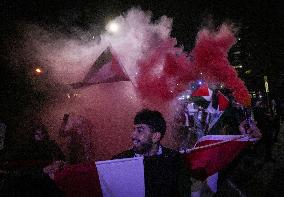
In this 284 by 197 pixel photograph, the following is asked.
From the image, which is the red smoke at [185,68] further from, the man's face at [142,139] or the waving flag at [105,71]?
the man's face at [142,139]

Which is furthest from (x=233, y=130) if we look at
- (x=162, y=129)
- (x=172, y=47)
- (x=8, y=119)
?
(x=172, y=47)

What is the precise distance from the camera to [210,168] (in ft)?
14.6

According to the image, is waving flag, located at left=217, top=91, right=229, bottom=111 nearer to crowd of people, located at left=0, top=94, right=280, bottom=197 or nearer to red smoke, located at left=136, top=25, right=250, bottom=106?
red smoke, located at left=136, top=25, right=250, bottom=106

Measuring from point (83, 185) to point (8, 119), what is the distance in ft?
22.5

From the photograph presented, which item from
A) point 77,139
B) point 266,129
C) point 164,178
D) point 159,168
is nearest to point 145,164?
point 159,168

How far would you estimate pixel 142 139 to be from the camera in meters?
4.00

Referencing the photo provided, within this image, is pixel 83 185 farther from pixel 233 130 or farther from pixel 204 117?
pixel 204 117

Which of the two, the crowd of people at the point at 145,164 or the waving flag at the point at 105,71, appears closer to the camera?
the crowd of people at the point at 145,164

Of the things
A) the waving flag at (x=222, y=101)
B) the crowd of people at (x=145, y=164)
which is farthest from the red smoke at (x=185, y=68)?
the crowd of people at (x=145, y=164)

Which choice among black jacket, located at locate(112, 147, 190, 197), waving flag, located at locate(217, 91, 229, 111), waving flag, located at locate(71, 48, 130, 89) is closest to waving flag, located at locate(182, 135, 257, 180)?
black jacket, located at locate(112, 147, 190, 197)

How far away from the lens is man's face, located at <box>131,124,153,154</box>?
395 cm

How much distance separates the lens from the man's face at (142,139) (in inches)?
156

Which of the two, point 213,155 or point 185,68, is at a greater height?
point 185,68

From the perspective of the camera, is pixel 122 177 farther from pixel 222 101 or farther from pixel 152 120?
pixel 222 101
